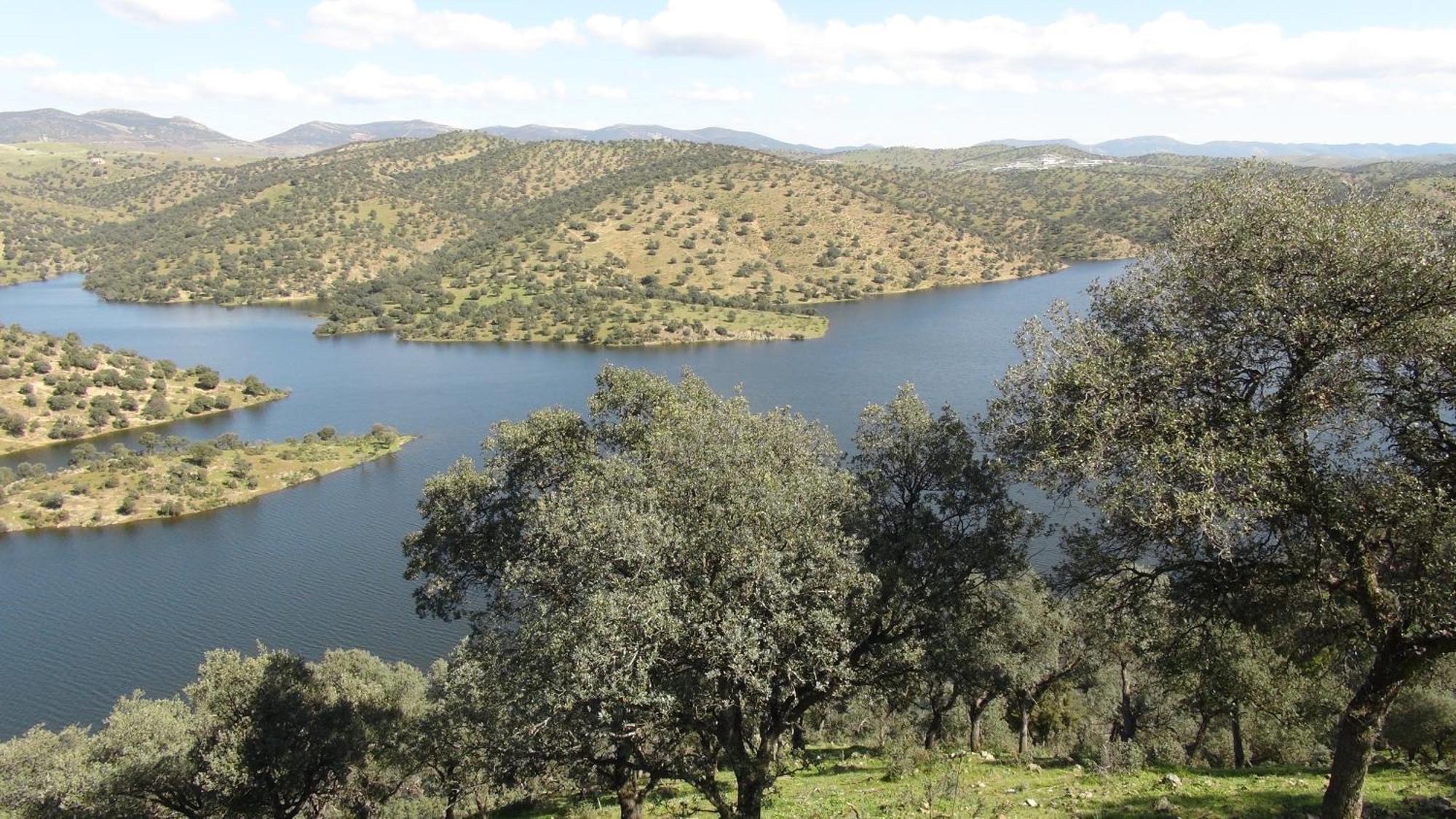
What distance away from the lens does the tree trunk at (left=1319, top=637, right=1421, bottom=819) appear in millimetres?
12648

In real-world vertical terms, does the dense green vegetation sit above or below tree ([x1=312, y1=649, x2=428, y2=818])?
above

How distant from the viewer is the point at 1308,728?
2575 cm

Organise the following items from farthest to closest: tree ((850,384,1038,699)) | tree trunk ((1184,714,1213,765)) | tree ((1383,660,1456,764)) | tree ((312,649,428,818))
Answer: tree trunk ((1184,714,1213,765)), tree ((312,649,428,818)), tree ((1383,660,1456,764)), tree ((850,384,1038,699))

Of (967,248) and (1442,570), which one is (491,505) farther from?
(967,248)

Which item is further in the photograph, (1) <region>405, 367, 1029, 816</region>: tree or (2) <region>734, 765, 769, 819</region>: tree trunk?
(2) <region>734, 765, 769, 819</region>: tree trunk

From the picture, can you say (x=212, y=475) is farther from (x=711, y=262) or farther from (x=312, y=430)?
(x=711, y=262)

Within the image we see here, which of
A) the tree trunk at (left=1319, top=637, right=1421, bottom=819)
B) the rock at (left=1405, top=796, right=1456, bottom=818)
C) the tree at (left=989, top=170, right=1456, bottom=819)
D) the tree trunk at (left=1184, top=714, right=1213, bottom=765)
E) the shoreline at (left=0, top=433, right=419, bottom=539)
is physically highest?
the tree at (left=989, top=170, right=1456, bottom=819)

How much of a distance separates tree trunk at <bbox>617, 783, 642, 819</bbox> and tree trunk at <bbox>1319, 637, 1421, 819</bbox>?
13.0 meters

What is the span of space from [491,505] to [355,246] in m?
182

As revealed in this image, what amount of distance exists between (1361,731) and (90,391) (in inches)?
4441

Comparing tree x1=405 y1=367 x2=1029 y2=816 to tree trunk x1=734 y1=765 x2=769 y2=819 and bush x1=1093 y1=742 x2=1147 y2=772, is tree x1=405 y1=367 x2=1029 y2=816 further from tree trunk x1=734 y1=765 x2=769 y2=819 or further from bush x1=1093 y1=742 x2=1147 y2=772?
bush x1=1093 y1=742 x2=1147 y2=772

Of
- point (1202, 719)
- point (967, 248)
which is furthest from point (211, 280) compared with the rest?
point (1202, 719)

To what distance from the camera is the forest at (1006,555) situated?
41.7 ft

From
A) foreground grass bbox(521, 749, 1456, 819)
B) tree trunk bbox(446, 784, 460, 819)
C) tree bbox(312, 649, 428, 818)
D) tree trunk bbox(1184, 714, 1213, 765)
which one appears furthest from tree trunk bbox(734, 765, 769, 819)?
tree trunk bbox(1184, 714, 1213, 765)
